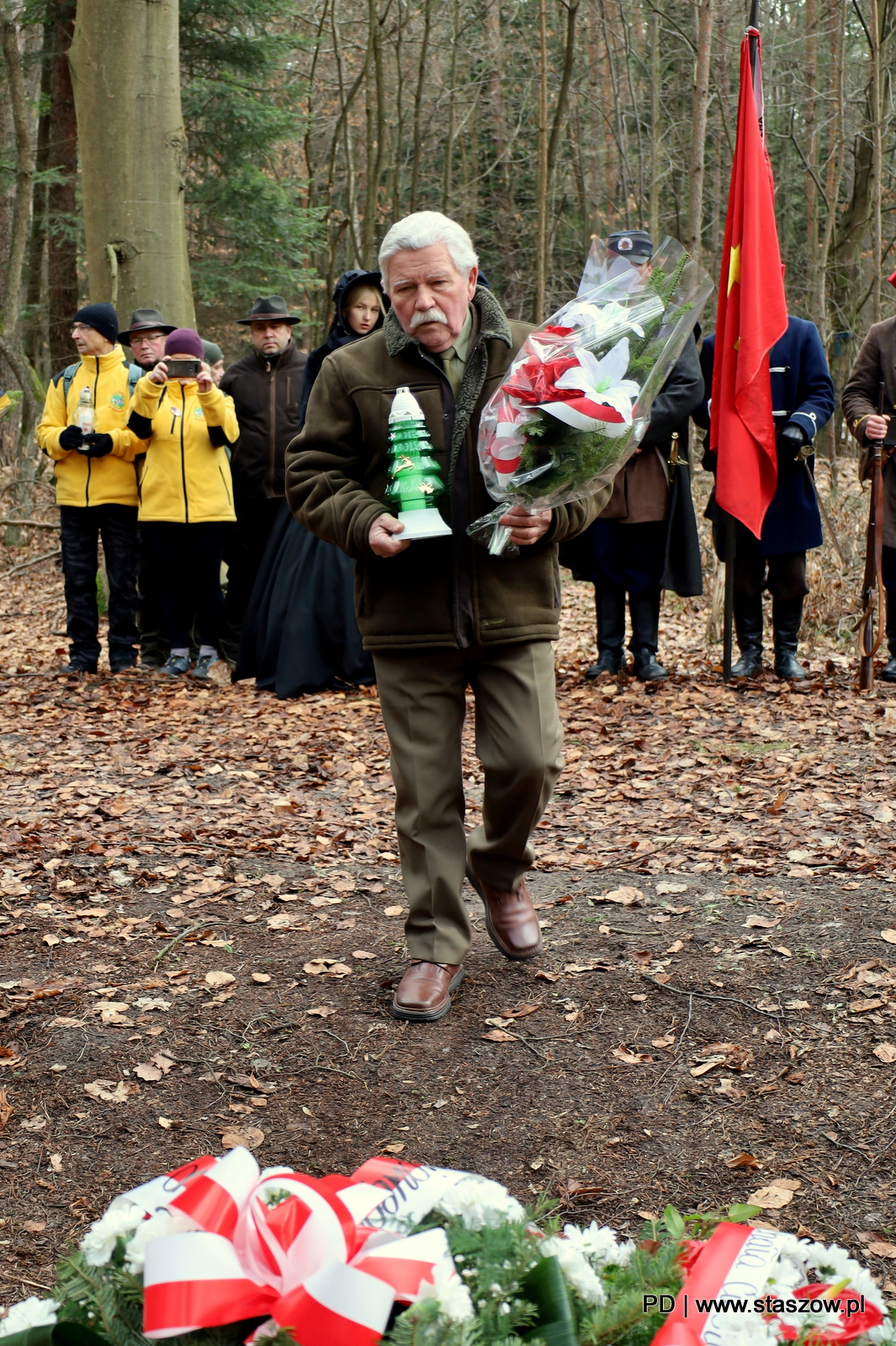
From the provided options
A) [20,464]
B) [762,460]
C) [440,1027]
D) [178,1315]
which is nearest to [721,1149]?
[440,1027]

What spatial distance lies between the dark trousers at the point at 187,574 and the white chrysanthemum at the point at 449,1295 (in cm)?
792

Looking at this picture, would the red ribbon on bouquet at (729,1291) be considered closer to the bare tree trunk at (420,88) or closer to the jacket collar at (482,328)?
the jacket collar at (482,328)

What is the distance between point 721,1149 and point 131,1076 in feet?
5.25

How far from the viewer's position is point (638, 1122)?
321 centimetres

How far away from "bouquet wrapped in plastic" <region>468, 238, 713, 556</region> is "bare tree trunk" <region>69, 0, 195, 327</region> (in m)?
7.64

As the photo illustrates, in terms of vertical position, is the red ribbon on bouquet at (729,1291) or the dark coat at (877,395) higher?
the dark coat at (877,395)

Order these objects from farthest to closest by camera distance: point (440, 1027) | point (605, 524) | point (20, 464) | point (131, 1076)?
point (20, 464), point (605, 524), point (440, 1027), point (131, 1076)

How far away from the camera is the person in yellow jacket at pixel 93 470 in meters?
8.94

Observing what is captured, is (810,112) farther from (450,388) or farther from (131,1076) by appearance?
(131,1076)

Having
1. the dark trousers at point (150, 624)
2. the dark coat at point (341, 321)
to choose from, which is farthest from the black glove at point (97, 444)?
the dark coat at point (341, 321)

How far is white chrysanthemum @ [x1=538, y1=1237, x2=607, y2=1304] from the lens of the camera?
1.59 meters

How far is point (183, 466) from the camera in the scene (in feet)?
29.2

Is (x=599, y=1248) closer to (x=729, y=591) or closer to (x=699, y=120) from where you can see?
(x=729, y=591)

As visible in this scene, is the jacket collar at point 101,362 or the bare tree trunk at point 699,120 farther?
the bare tree trunk at point 699,120
